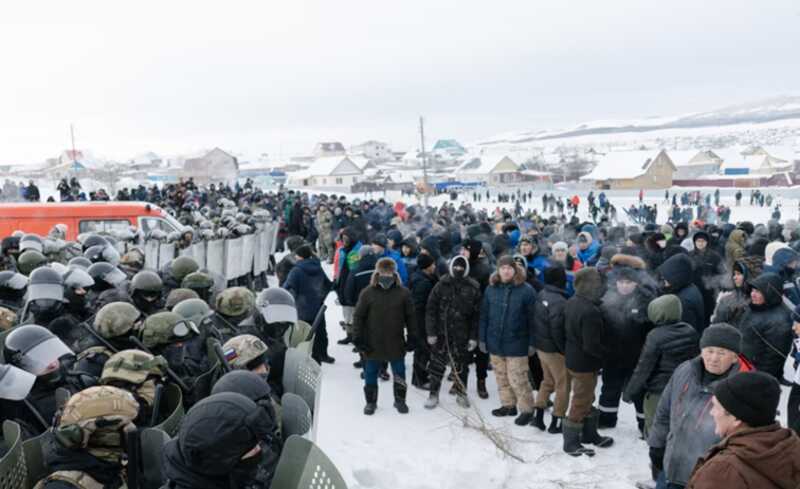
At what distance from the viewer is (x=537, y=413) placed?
6.03 meters

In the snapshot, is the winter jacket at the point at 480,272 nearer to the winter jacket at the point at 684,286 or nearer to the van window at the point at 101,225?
the winter jacket at the point at 684,286

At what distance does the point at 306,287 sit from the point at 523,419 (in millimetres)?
3234

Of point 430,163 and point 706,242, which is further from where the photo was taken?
point 430,163

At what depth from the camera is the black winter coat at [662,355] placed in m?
4.62

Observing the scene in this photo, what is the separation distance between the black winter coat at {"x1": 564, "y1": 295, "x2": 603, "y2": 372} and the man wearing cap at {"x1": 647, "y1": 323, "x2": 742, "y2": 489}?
1.53 metres

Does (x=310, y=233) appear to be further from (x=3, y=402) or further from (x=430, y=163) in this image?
(x=430, y=163)

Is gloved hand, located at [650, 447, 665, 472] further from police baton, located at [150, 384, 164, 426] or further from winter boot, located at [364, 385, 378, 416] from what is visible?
police baton, located at [150, 384, 164, 426]

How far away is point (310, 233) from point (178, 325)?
1444 cm

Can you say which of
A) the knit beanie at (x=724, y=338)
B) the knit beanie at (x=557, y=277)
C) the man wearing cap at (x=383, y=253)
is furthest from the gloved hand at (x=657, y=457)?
the man wearing cap at (x=383, y=253)

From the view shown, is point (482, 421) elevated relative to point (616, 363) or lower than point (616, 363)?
lower

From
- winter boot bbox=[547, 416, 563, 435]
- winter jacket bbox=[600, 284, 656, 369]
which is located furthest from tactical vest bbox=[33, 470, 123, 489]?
winter jacket bbox=[600, 284, 656, 369]

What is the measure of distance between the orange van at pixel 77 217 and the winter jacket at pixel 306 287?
17.9 ft

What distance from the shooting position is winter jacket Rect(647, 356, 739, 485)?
350cm

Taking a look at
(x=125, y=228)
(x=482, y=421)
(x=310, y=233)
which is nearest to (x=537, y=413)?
(x=482, y=421)
